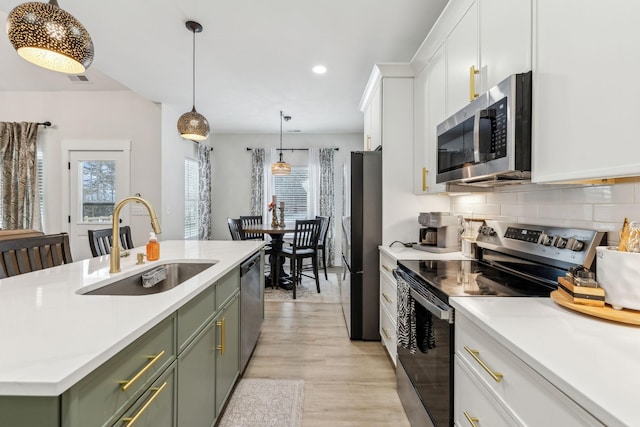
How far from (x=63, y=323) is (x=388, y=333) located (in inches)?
81.5

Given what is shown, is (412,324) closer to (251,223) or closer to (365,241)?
(365,241)

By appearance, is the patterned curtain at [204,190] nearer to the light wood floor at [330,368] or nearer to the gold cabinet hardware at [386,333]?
the light wood floor at [330,368]

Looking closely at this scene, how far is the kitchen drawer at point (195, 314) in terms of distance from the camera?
1172 mm

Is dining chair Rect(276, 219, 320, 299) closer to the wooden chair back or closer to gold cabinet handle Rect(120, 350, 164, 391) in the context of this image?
the wooden chair back

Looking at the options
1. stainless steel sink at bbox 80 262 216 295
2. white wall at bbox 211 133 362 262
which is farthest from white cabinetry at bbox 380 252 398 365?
white wall at bbox 211 133 362 262

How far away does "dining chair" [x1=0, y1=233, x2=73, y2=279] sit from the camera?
1595mm

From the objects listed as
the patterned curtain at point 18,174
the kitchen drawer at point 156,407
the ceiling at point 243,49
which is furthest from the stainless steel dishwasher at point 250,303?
the patterned curtain at point 18,174

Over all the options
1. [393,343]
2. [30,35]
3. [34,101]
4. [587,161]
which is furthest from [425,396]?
[34,101]

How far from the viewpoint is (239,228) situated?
4387 millimetres

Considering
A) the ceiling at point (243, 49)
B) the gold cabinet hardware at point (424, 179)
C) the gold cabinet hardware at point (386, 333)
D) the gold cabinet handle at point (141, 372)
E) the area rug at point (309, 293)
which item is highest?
the ceiling at point (243, 49)

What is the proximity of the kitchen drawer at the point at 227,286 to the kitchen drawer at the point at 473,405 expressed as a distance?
1.14 m

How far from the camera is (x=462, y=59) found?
1.76 metres

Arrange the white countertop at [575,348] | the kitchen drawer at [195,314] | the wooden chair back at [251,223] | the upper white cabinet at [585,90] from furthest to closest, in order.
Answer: the wooden chair back at [251,223], the kitchen drawer at [195,314], the upper white cabinet at [585,90], the white countertop at [575,348]

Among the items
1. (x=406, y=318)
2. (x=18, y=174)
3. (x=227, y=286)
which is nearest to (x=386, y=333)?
(x=406, y=318)
